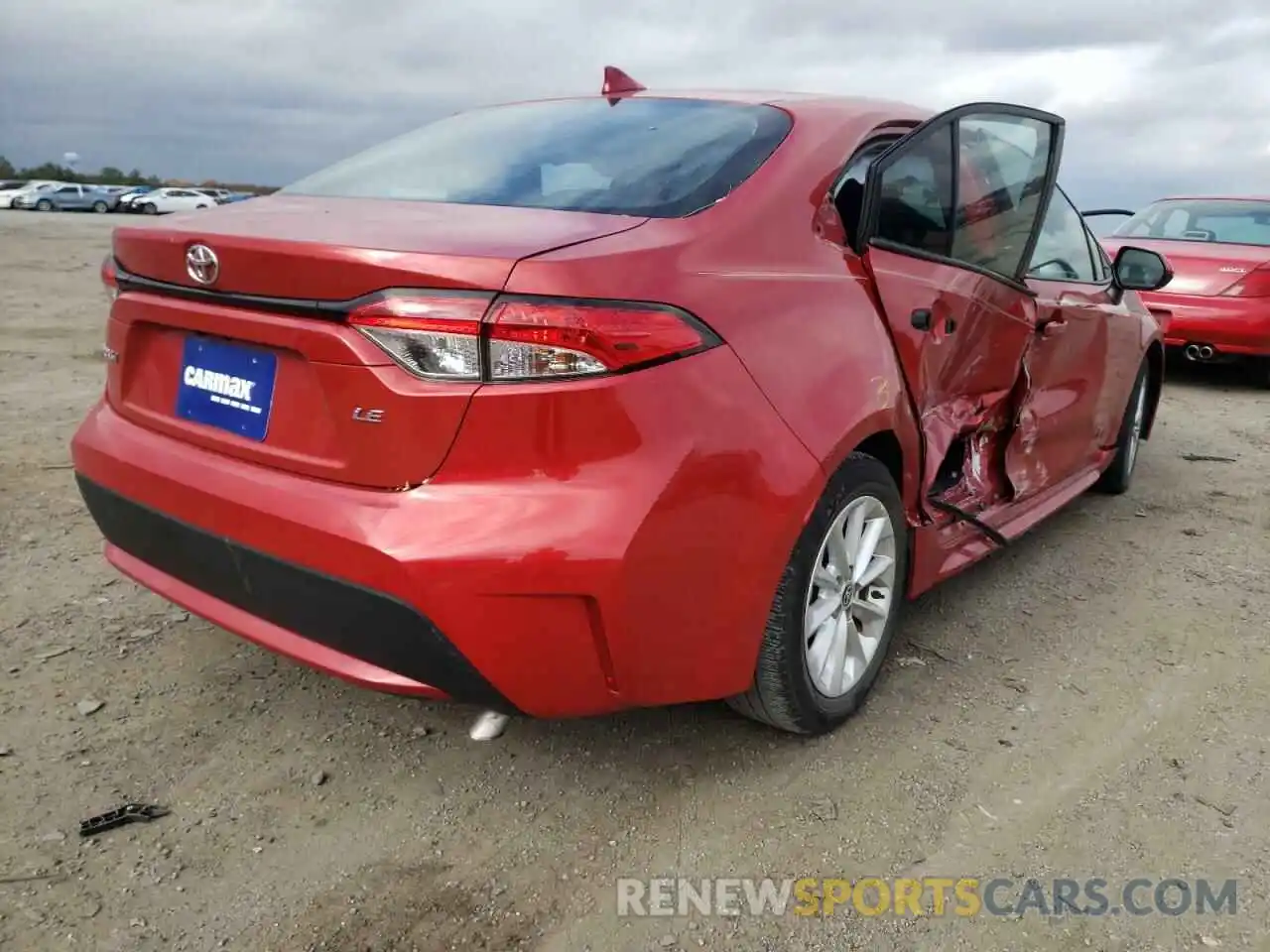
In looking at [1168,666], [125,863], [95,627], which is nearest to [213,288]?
[125,863]

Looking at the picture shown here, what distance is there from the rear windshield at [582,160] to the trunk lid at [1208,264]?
5.49 m

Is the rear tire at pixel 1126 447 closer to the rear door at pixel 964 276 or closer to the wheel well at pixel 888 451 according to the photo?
the rear door at pixel 964 276

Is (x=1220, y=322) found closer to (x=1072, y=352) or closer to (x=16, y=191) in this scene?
(x=1072, y=352)

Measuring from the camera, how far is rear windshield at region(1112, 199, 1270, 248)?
7559mm

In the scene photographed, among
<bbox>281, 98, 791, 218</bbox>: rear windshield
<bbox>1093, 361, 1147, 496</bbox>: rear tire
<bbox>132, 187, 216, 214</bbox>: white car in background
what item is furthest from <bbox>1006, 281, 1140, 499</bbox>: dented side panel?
<bbox>132, 187, 216, 214</bbox>: white car in background

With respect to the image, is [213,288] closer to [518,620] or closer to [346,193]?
[346,193]

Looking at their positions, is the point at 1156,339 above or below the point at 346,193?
below

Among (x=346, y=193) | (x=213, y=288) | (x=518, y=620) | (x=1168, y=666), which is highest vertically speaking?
(x=346, y=193)

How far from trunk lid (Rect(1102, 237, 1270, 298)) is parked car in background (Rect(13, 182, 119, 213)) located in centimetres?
4536

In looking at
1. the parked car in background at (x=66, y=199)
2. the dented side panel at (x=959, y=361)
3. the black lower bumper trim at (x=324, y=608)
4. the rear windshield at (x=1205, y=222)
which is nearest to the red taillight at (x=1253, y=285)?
the rear windshield at (x=1205, y=222)

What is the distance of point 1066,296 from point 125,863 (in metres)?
3.31

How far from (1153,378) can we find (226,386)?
4.43m

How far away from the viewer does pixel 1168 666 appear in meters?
3.07

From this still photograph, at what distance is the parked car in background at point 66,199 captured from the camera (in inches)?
1662
